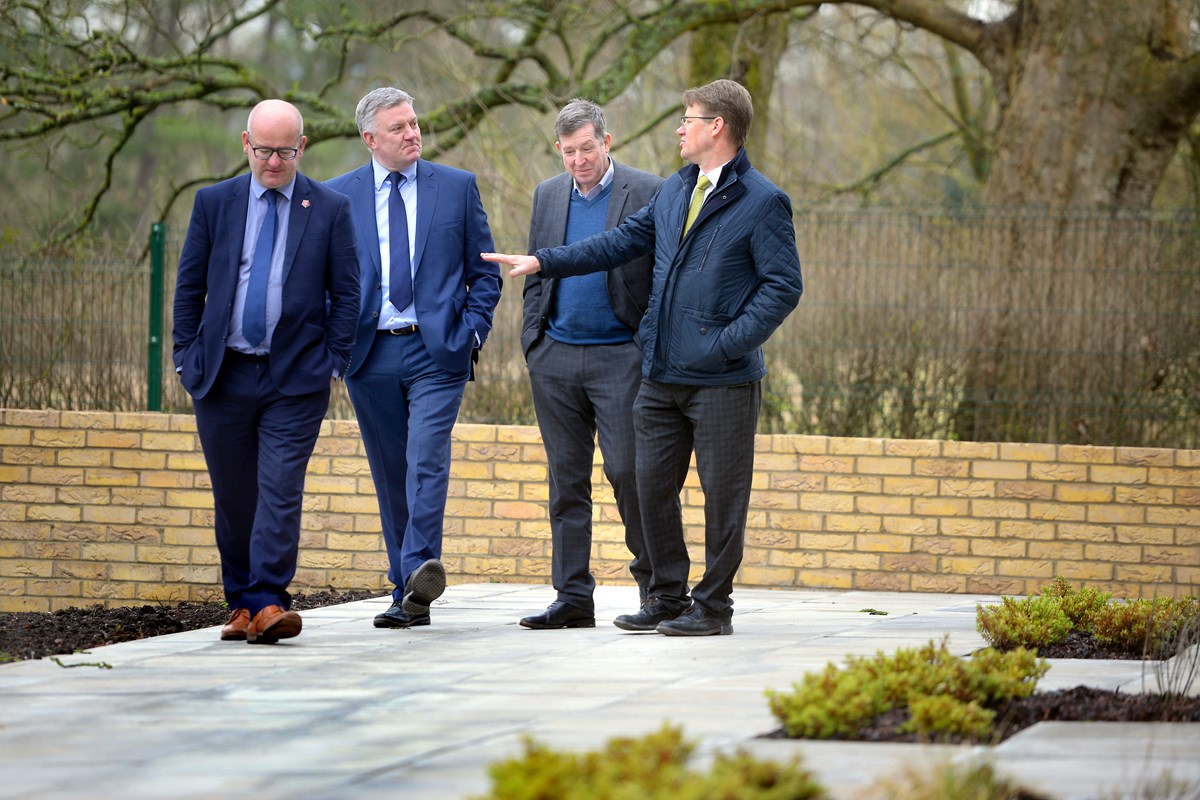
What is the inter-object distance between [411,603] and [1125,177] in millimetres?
6450

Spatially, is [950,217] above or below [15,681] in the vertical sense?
above

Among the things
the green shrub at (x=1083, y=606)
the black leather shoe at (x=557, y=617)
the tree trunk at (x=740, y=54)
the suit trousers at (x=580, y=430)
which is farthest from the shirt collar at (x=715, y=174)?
the tree trunk at (x=740, y=54)

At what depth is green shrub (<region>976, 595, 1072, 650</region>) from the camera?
5602 millimetres

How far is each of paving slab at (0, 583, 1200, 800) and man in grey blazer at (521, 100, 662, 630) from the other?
1.22ft

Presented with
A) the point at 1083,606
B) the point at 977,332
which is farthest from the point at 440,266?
the point at 977,332

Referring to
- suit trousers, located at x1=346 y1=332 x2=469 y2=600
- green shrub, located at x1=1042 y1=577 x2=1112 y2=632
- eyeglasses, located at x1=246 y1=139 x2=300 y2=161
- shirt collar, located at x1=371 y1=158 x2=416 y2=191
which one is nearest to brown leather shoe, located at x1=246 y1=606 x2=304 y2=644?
suit trousers, located at x1=346 y1=332 x2=469 y2=600

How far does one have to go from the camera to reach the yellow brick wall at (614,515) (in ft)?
29.1

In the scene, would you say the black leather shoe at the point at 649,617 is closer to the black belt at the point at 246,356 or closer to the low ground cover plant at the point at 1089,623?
the low ground cover plant at the point at 1089,623

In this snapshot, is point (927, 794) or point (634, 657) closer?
point (927, 794)

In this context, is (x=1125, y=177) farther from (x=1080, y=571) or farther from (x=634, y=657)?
(x=634, y=657)

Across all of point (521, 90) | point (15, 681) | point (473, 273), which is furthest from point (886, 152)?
point (15, 681)

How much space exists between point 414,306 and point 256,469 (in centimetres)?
87

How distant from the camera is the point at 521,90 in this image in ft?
39.4

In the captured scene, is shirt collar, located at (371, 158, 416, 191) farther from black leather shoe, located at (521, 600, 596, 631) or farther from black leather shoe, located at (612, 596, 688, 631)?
black leather shoe, located at (612, 596, 688, 631)
